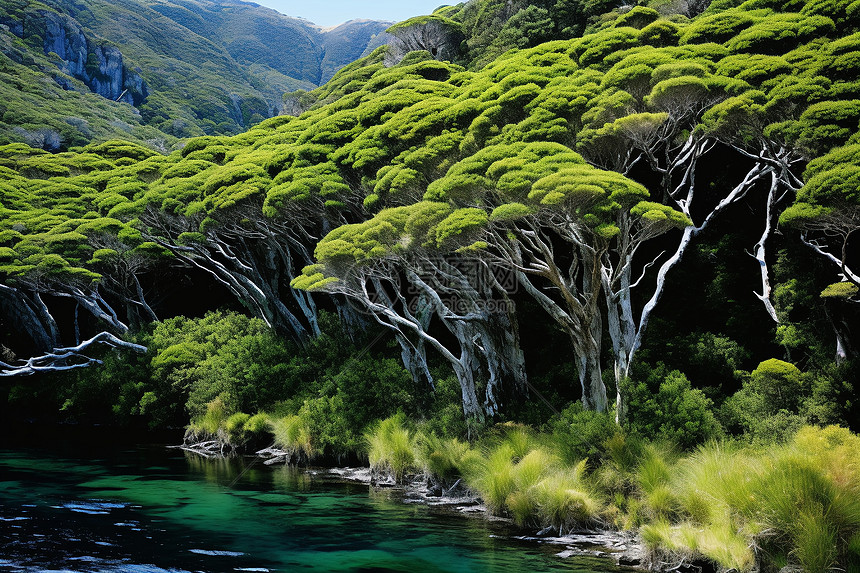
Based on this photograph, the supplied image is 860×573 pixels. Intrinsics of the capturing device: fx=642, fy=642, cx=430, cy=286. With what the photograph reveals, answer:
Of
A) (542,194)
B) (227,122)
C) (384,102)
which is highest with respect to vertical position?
(227,122)

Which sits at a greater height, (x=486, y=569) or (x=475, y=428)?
(x=475, y=428)

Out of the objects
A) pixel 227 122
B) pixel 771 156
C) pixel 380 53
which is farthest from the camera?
pixel 227 122

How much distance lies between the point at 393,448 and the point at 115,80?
94.4 m

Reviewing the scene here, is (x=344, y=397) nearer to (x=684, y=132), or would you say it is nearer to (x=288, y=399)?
(x=288, y=399)

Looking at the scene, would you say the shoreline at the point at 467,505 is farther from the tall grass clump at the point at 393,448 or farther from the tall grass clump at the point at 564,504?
the tall grass clump at the point at 393,448

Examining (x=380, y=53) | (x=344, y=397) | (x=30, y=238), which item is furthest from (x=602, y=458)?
(x=380, y=53)

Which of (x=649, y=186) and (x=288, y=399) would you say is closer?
(x=649, y=186)

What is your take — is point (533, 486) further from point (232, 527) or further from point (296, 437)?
point (296, 437)

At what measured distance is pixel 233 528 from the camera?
1195 cm

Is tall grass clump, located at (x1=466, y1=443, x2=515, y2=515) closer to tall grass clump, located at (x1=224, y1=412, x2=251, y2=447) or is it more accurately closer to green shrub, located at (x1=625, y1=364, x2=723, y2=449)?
green shrub, located at (x1=625, y1=364, x2=723, y2=449)

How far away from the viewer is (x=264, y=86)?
469 ft

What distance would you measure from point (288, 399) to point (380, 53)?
68.1 feet

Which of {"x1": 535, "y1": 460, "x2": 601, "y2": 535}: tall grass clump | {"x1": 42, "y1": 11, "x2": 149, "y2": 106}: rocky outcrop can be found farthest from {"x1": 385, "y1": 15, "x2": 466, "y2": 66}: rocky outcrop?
{"x1": 42, "y1": 11, "x2": 149, "y2": 106}: rocky outcrop

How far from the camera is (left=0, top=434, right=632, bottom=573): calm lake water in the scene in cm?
965
